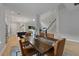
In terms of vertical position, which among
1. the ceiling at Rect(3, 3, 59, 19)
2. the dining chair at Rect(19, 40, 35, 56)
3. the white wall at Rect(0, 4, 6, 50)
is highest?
the ceiling at Rect(3, 3, 59, 19)

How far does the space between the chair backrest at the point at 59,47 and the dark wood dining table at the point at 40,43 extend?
5 centimetres

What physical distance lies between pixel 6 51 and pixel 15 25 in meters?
0.28

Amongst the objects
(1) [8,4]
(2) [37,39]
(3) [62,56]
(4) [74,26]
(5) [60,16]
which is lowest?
(3) [62,56]

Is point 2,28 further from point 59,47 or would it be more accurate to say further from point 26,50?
point 59,47

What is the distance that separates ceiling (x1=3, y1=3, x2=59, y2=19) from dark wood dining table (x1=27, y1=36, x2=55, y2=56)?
0.26 m

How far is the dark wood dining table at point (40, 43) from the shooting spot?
59.8 inches

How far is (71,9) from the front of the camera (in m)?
1.47

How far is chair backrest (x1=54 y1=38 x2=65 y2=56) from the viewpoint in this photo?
148 centimetres

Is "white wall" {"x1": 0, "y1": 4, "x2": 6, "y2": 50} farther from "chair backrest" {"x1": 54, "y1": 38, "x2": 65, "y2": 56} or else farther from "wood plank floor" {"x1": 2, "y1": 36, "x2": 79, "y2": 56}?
"chair backrest" {"x1": 54, "y1": 38, "x2": 65, "y2": 56}

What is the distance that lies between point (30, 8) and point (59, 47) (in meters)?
0.50

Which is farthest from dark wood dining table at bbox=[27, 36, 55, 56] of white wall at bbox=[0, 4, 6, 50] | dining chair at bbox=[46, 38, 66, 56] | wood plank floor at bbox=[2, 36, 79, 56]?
white wall at bbox=[0, 4, 6, 50]

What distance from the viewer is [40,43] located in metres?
1.60

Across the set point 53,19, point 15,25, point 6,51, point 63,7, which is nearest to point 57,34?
point 53,19

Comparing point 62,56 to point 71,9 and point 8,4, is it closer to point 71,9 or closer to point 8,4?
point 71,9
